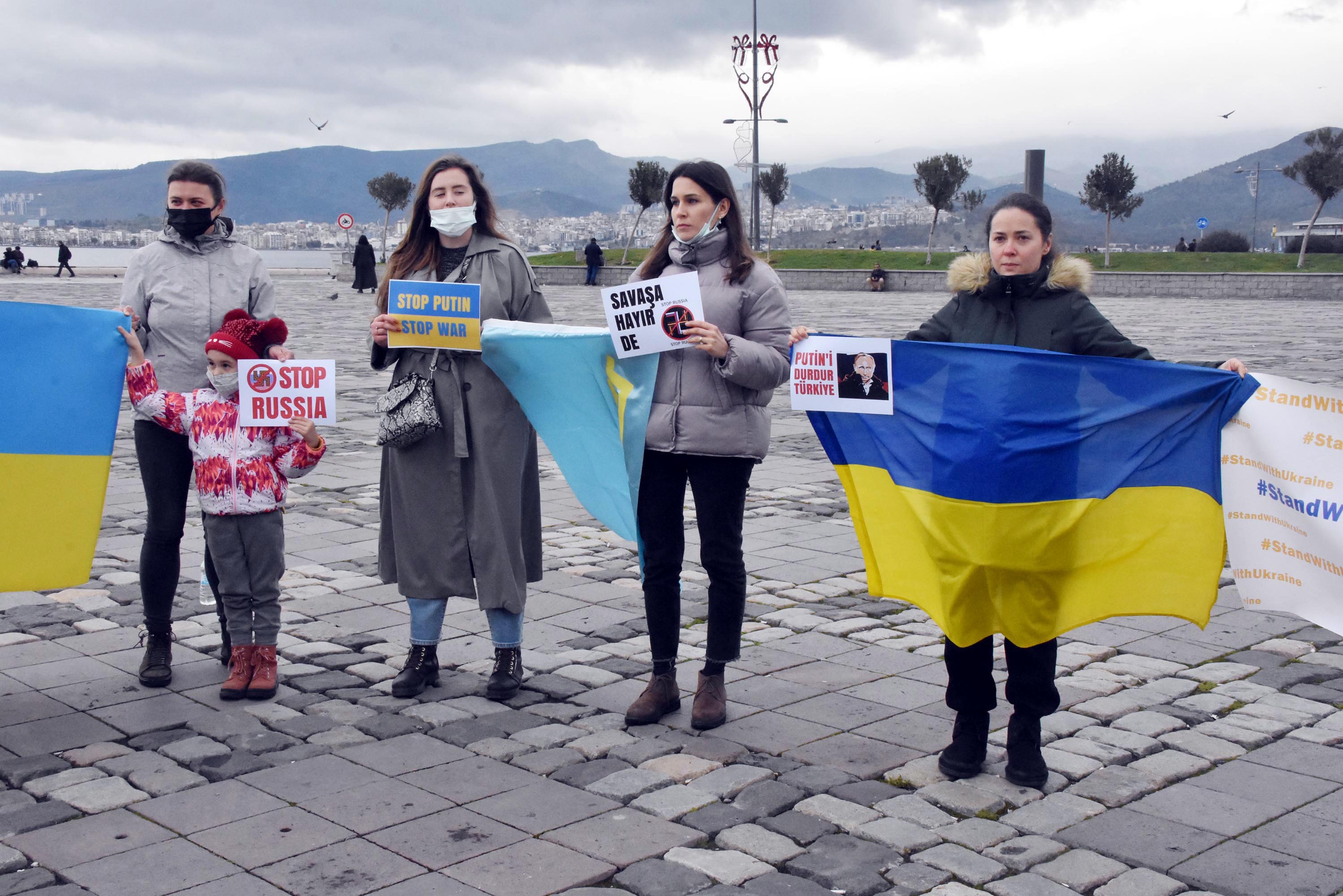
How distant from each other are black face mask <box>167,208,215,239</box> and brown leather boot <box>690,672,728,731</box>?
2759 mm

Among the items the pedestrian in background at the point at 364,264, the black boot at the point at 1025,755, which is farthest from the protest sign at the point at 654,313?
the pedestrian in background at the point at 364,264

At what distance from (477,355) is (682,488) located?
3.35ft

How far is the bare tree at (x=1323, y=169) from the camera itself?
48000 mm

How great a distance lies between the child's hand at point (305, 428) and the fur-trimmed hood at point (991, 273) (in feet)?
Answer: 8.19

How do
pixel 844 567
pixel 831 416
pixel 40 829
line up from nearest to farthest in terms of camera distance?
pixel 40 829 < pixel 831 416 < pixel 844 567

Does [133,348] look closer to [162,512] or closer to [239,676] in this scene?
[162,512]

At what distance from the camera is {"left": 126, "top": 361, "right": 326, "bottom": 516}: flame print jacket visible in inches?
203

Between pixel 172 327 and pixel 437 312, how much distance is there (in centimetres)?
112

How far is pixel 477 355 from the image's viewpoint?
208 inches

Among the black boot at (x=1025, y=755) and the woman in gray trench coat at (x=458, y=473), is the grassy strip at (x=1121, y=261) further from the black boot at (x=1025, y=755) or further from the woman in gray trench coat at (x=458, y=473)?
the black boot at (x=1025, y=755)

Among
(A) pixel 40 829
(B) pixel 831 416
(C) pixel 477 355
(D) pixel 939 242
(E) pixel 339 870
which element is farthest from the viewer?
(D) pixel 939 242

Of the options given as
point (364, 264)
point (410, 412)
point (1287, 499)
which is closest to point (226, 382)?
point (410, 412)

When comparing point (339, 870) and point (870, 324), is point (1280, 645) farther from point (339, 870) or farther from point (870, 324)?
point (870, 324)

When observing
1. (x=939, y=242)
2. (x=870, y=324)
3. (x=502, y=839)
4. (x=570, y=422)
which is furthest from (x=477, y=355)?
(x=939, y=242)
